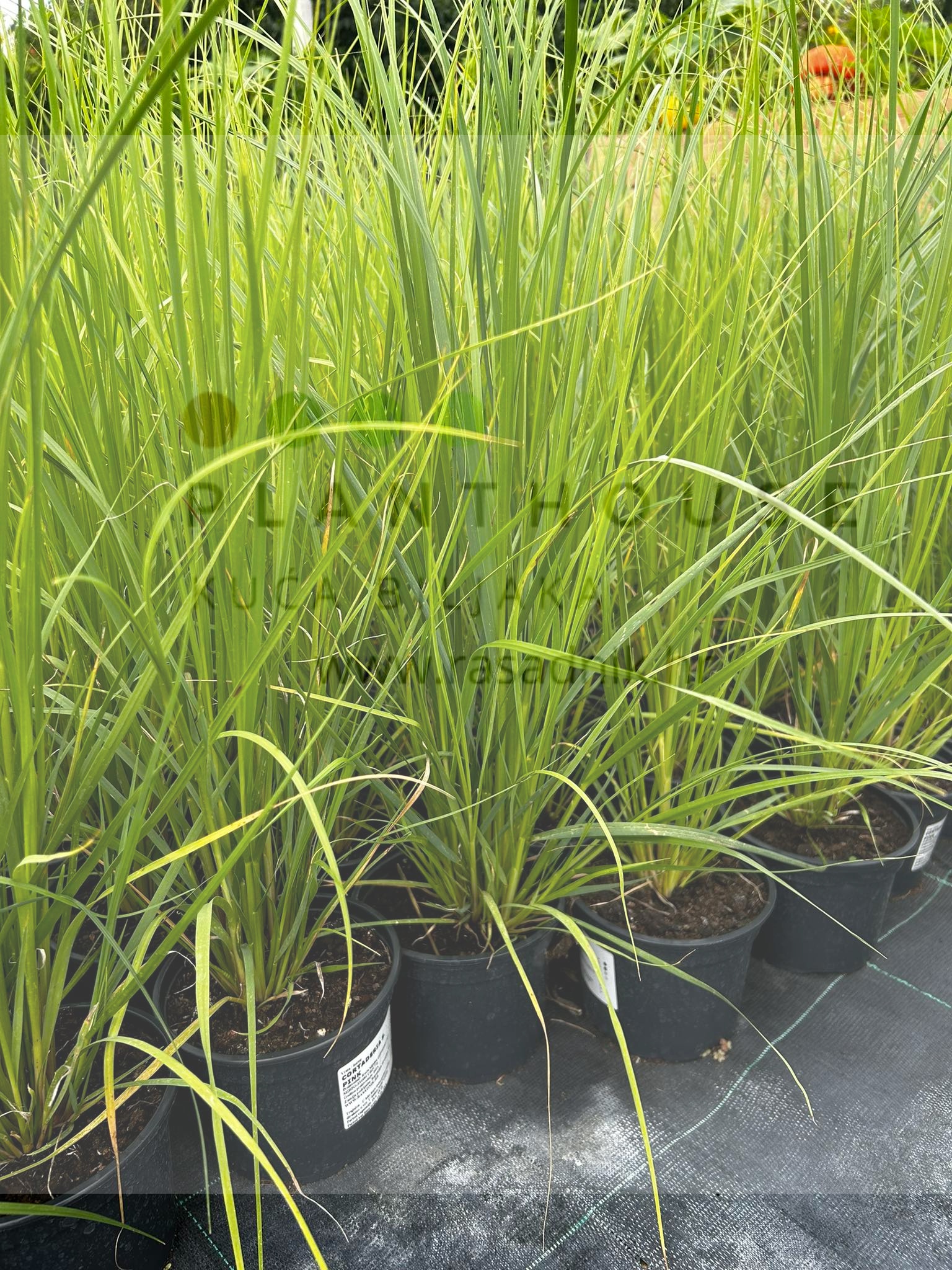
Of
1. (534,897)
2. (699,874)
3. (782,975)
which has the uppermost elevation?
(534,897)

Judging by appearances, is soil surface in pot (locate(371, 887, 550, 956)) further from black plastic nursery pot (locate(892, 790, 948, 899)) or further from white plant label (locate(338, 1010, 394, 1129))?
black plastic nursery pot (locate(892, 790, 948, 899))

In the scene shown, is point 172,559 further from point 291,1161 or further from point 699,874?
point 699,874

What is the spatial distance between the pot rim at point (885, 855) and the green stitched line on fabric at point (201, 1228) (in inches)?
23.6

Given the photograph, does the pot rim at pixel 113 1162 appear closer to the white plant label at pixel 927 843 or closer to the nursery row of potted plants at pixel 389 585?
the nursery row of potted plants at pixel 389 585

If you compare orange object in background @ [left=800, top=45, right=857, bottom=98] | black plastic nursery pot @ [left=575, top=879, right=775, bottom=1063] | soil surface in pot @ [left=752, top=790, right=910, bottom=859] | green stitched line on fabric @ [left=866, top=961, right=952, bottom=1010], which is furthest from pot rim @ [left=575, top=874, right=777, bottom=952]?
orange object in background @ [left=800, top=45, right=857, bottom=98]

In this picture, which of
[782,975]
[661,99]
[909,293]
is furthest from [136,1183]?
[909,293]

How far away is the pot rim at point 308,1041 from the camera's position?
2.16 feet

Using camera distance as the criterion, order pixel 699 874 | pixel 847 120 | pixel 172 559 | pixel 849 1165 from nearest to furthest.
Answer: pixel 172 559 < pixel 849 1165 < pixel 699 874 < pixel 847 120

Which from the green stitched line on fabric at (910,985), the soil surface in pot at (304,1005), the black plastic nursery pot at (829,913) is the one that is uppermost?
the soil surface in pot at (304,1005)

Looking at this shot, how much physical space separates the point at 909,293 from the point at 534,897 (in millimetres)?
781

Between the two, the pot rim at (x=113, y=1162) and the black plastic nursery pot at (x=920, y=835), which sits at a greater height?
the pot rim at (x=113, y=1162)

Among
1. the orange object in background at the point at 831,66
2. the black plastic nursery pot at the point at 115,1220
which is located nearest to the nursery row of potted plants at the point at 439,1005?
the black plastic nursery pot at the point at 115,1220

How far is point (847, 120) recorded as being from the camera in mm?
1439

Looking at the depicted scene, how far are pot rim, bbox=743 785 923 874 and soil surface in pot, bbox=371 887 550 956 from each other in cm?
29
